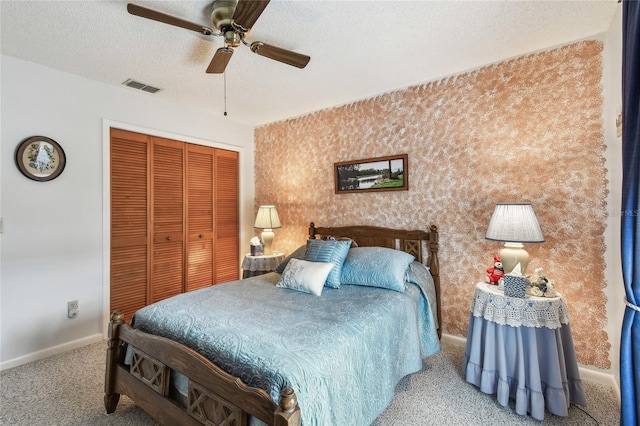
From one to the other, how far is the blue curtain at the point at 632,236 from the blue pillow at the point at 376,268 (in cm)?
122

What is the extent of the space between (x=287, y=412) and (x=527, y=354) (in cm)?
163

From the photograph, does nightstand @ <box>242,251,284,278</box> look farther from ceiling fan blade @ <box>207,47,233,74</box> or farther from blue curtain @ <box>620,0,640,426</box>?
blue curtain @ <box>620,0,640,426</box>

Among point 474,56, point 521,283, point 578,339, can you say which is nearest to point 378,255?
point 521,283

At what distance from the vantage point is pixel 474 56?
2.46m

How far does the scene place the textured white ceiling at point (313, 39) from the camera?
1883 mm

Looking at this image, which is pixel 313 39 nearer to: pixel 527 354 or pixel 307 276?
pixel 307 276

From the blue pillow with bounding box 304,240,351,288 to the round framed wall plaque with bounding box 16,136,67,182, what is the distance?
238 cm

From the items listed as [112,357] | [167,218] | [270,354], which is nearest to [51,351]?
[112,357]

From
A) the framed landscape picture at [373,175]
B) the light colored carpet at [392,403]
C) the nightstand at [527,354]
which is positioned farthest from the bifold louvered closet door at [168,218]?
the nightstand at [527,354]

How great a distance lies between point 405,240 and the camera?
9.82 feet

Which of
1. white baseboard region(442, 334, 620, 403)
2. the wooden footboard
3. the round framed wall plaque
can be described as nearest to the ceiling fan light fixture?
the wooden footboard

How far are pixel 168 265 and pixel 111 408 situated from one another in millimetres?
1789

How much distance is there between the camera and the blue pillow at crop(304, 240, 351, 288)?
2445 millimetres

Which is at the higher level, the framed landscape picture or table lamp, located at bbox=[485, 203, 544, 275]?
the framed landscape picture
